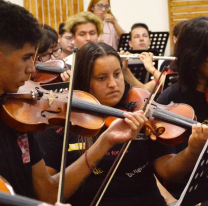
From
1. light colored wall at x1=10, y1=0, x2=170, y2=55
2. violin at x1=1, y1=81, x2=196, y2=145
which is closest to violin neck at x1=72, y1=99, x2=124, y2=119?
violin at x1=1, y1=81, x2=196, y2=145

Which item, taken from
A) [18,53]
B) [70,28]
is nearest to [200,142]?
[18,53]

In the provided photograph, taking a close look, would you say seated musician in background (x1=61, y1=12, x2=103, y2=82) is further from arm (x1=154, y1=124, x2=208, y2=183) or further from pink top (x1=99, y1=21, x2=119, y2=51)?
arm (x1=154, y1=124, x2=208, y2=183)

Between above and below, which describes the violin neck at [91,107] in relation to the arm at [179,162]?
above

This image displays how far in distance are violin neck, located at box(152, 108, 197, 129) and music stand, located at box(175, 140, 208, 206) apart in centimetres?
29

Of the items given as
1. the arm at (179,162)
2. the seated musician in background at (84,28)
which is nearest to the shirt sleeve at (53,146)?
the arm at (179,162)

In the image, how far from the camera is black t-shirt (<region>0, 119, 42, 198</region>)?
109 centimetres

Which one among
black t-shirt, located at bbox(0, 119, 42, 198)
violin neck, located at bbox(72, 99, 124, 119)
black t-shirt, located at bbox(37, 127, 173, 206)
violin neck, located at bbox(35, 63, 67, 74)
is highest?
violin neck, located at bbox(35, 63, 67, 74)

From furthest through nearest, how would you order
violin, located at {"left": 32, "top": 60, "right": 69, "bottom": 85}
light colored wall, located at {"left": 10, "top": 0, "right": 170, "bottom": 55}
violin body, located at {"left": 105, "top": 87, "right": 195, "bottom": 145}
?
1. light colored wall, located at {"left": 10, "top": 0, "right": 170, "bottom": 55}
2. violin, located at {"left": 32, "top": 60, "right": 69, "bottom": 85}
3. violin body, located at {"left": 105, "top": 87, "right": 195, "bottom": 145}

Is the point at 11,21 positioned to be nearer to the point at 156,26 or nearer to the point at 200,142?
the point at 200,142

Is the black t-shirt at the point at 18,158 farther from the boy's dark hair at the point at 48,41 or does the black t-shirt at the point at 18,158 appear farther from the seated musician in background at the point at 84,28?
the seated musician in background at the point at 84,28

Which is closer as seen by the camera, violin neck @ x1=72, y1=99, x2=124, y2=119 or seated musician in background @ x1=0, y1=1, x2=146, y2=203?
seated musician in background @ x1=0, y1=1, x2=146, y2=203

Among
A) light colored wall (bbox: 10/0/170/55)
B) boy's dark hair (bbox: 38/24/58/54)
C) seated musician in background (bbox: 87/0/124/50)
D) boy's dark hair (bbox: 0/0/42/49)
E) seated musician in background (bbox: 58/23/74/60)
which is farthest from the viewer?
light colored wall (bbox: 10/0/170/55)

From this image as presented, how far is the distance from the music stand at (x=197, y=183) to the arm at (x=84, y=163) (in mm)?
212

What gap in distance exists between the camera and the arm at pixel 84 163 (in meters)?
1.19
